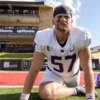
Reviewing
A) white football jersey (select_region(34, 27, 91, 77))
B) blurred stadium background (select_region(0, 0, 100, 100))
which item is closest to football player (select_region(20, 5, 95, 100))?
white football jersey (select_region(34, 27, 91, 77))

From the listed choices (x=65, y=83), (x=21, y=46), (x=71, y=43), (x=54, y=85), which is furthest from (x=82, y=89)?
(x=21, y=46)

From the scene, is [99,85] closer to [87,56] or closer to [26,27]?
[87,56]

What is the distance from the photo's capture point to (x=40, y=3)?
136 ft

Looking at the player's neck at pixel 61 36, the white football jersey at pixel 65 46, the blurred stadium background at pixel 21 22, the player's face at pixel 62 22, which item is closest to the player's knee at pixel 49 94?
the white football jersey at pixel 65 46

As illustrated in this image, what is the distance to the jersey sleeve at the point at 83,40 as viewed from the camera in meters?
3.82

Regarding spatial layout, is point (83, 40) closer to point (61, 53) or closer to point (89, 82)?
point (61, 53)

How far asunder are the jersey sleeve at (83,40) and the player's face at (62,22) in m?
0.22

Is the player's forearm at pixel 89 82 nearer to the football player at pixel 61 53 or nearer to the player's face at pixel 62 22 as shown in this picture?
the football player at pixel 61 53

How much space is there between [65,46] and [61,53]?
0.14 meters

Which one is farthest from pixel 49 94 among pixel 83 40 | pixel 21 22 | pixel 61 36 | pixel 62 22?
pixel 21 22

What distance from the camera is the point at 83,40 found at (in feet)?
12.6

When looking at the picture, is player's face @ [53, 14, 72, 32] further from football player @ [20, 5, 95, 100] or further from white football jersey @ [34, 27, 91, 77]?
white football jersey @ [34, 27, 91, 77]

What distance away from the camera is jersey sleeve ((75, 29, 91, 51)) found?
3.82m

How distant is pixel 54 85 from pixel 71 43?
3.33ft
